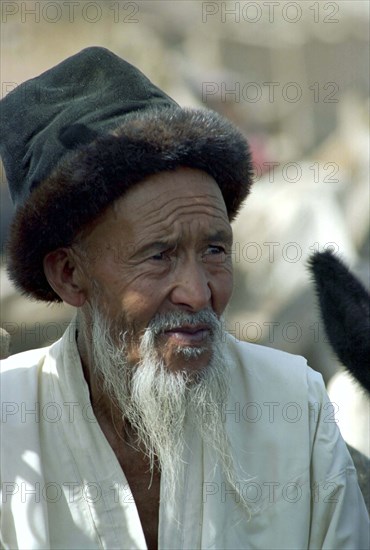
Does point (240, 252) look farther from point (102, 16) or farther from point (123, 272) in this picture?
point (123, 272)

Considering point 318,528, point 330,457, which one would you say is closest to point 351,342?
point 330,457

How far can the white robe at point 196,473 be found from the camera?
3.22 m

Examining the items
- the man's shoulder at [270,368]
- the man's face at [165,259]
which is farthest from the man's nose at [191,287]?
the man's shoulder at [270,368]

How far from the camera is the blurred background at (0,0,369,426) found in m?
6.54

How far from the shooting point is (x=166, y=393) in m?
3.25

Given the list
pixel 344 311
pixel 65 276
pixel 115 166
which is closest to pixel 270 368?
pixel 344 311

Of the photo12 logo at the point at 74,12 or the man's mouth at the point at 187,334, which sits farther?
the photo12 logo at the point at 74,12

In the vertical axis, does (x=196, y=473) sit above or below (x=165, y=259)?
below

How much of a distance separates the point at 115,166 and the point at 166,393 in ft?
2.22

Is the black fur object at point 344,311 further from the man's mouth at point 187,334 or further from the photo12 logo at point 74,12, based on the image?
the photo12 logo at point 74,12

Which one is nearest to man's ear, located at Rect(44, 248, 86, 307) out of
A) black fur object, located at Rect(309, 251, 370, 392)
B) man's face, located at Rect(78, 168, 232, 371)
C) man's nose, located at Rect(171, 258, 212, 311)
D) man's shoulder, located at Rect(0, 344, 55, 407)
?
man's face, located at Rect(78, 168, 232, 371)

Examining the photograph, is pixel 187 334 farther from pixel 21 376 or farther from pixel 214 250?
pixel 21 376

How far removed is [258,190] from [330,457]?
3.45 m

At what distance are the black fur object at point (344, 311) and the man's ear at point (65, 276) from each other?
0.73 m
